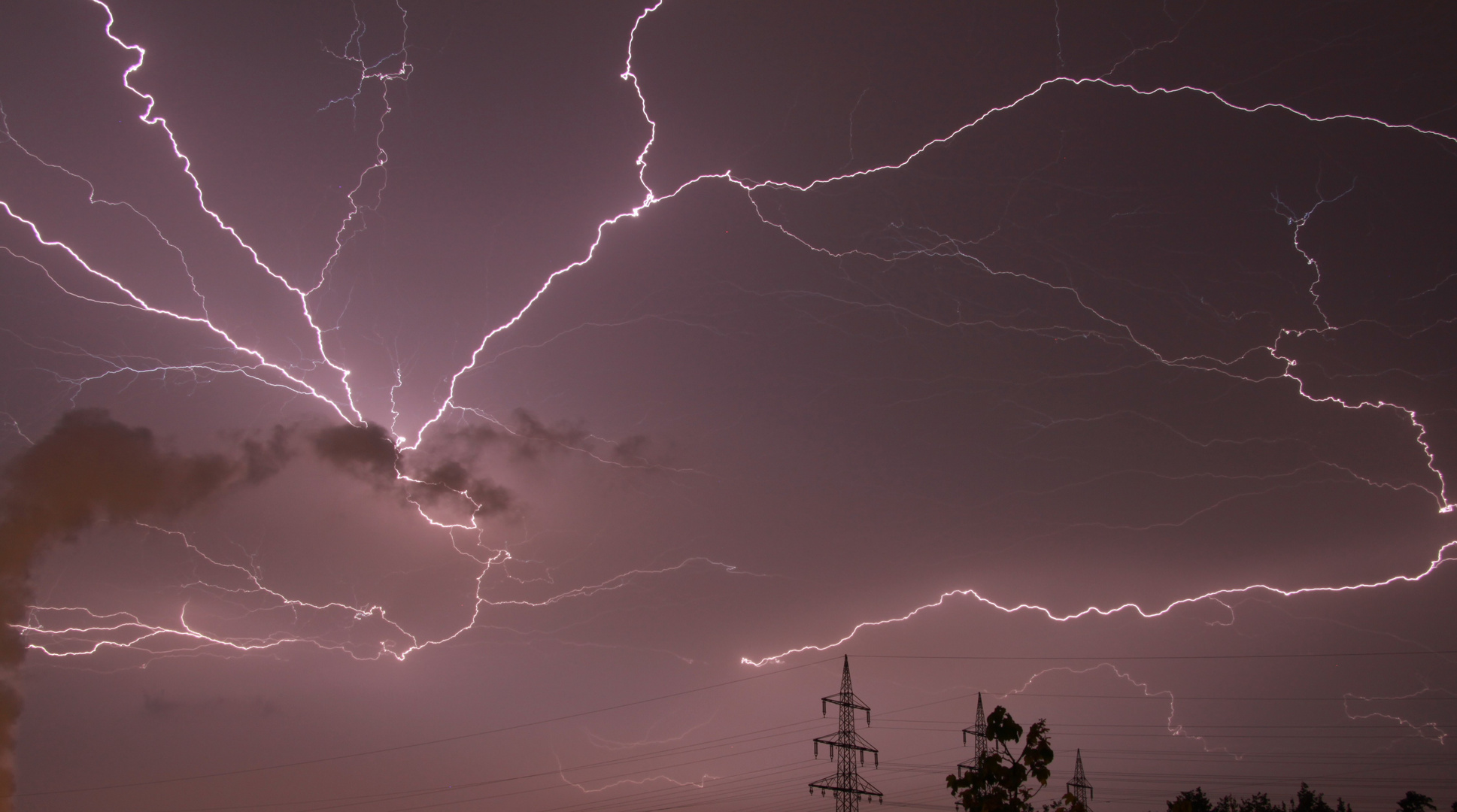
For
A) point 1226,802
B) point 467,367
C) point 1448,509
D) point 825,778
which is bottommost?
point 1226,802

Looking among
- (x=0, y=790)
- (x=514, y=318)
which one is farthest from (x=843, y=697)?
(x=0, y=790)

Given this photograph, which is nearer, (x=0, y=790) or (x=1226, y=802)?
(x=0, y=790)

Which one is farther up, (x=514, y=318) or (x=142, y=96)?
(x=142, y=96)

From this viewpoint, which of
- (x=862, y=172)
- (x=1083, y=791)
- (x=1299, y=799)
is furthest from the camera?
(x=1299, y=799)

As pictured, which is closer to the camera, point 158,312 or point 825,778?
point 825,778

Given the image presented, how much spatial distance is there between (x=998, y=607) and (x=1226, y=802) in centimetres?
1638

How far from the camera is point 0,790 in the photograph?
79.4 feet

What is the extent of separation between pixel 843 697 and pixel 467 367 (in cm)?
1242

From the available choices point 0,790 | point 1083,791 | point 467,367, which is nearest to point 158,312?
point 467,367

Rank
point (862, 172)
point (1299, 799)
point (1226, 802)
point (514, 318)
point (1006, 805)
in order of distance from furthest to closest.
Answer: point (1226, 802)
point (1299, 799)
point (514, 318)
point (862, 172)
point (1006, 805)

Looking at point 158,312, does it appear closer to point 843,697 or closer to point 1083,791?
point 843,697

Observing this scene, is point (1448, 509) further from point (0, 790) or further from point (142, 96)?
point (0, 790)

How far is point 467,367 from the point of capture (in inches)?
816

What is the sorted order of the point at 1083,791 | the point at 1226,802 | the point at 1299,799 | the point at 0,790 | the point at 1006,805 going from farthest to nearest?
the point at 1226,802
the point at 1299,799
the point at 1083,791
the point at 0,790
the point at 1006,805
